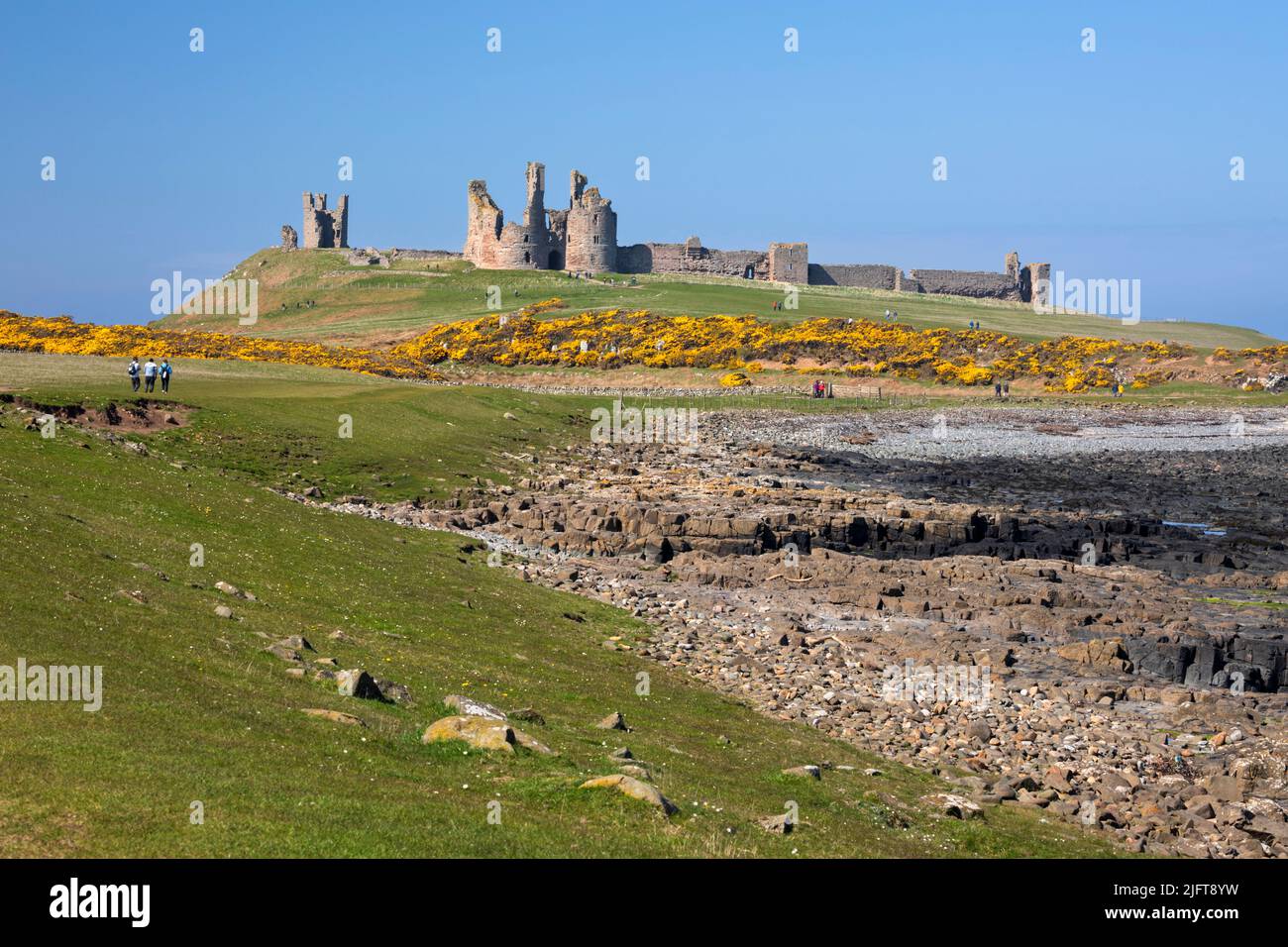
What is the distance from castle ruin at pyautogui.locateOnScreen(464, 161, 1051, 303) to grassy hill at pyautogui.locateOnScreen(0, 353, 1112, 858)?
110m

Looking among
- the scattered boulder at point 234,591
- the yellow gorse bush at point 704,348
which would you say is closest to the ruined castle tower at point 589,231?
the yellow gorse bush at point 704,348

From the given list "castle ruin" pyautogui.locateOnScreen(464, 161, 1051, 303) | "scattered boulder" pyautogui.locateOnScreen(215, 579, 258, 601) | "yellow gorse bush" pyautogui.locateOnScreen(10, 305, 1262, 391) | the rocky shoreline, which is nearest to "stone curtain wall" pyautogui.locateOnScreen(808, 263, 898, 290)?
"castle ruin" pyautogui.locateOnScreen(464, 161, 1051, 303)

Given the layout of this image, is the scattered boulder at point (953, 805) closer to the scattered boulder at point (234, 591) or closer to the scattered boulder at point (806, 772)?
the scattered boulder at point (806, 772)

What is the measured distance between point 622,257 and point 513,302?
1071 inches

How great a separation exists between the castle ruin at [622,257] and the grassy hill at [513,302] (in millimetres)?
3367

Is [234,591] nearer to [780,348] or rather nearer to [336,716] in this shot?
[336,716]

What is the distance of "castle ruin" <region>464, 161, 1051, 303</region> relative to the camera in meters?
142

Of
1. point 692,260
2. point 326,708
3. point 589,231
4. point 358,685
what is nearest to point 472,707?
point 358,685

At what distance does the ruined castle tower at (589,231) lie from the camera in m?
140

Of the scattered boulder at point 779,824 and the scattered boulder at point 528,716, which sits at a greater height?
the scattered boulder at point 528,716
